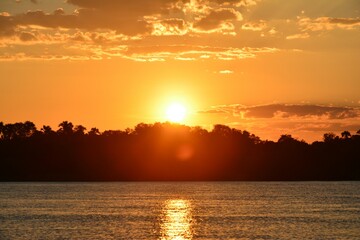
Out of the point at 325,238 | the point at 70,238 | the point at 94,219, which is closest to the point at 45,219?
the point at 94,219

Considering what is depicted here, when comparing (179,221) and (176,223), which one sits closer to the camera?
(176,223)

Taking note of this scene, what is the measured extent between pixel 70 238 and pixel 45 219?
28.4 meters

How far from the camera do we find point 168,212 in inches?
5517

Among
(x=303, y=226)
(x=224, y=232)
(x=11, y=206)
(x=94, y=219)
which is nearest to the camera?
(x=224, y=232)

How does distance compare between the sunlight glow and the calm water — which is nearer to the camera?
the sunlight glow

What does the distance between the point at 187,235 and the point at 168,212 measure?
4382 centimetres

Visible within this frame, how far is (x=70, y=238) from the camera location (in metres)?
92.9

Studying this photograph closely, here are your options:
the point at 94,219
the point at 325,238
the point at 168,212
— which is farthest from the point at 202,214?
the point at 325,238

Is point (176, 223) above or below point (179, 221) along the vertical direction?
below

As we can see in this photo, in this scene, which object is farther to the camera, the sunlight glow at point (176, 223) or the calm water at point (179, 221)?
the calm water at point (179, 221)

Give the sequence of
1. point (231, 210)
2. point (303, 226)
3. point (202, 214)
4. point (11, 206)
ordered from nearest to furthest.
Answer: point (303, 226) → point (202, 214) → point (231, 210) → point (11, 206)

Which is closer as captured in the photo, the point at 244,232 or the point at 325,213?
the point at 244,232

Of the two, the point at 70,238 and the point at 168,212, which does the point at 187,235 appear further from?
the point at 168,212

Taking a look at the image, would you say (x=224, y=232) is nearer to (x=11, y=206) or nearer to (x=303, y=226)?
(x=303, y=226)
